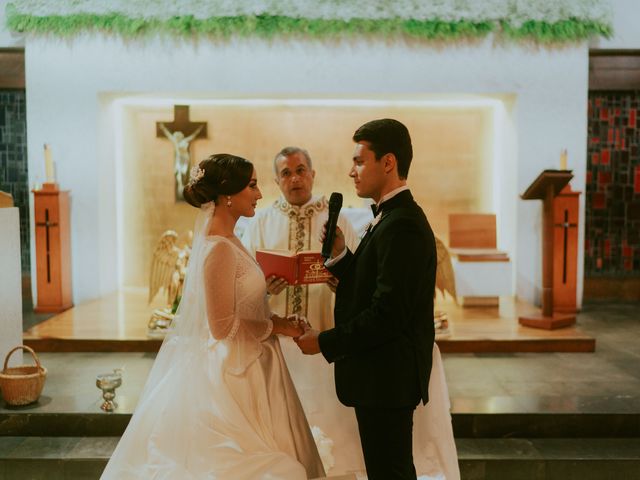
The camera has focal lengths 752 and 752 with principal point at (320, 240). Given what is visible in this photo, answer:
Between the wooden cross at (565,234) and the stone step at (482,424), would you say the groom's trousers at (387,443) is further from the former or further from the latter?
the wooden cross at (565,234)

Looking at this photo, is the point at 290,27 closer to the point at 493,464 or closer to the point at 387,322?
the point at 493,464

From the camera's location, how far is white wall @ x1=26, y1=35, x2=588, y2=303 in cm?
743

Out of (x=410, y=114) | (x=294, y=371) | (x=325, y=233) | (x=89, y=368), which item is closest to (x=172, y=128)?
(x=410, y=114)

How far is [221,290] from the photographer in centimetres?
293

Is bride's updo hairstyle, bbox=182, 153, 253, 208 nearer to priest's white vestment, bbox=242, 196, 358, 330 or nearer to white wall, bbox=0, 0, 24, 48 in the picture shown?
priest's white vestment, bbox=242, 196, 358, 330

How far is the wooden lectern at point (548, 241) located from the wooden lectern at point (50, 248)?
4.38 m

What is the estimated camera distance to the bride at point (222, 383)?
114 inches

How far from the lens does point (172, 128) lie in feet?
27.1

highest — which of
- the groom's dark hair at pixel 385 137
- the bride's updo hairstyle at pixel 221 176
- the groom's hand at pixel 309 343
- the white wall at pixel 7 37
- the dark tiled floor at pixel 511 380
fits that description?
the white wall at pixel 7 37

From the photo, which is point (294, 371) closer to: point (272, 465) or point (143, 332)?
point (272, 465)

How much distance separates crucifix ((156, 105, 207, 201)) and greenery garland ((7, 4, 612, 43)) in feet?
3.58

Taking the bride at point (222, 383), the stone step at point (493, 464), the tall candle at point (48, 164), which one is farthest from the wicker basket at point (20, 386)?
the tall candle at point (48, 164)

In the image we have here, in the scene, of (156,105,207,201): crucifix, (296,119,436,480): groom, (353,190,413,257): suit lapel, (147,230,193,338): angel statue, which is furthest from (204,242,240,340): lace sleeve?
(156,105,207,201): crucifix

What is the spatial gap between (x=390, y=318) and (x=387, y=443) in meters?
0.46
